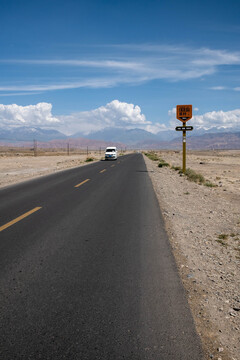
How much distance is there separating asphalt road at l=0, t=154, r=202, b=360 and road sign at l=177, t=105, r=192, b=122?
13481mm

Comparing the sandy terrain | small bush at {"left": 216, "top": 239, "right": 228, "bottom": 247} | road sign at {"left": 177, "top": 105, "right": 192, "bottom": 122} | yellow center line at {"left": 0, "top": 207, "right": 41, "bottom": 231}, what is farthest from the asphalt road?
road sign at {"left": 177, "top": 105, "right": 192, "bottom": 122}

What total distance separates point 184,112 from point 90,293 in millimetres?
17402

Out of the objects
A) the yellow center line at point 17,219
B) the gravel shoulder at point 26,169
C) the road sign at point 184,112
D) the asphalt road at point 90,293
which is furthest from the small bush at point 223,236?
the road sign at point 184,112

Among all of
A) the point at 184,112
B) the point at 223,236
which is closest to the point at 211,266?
the point at 223,236

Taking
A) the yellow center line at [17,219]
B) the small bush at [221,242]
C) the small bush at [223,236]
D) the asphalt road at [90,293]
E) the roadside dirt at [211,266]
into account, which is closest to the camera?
the asphalt road at [90,293]

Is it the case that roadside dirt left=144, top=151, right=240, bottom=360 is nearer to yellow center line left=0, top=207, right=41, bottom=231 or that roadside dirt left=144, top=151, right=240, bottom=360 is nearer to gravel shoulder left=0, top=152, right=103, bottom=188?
yellow center line left=0, top=207, right=41, bottom=231

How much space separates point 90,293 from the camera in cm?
383

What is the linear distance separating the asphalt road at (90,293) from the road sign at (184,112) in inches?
531

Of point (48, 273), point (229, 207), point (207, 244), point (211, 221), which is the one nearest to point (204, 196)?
point (229, 207)

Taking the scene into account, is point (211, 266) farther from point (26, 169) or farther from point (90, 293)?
point (26, 169)

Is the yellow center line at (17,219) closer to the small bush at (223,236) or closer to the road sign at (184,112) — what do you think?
the small bush at (223,236)

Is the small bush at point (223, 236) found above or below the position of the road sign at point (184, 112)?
below

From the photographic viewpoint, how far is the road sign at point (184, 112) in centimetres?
1939

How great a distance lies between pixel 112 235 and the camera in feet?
20.8
